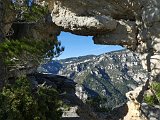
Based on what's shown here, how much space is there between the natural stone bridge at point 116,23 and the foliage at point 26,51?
675 centimetres

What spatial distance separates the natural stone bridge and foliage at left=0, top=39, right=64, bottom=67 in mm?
6752

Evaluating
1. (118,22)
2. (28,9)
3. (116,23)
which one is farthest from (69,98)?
(28,9)

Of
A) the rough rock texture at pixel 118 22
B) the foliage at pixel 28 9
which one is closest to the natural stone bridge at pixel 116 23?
the rough rock texture at pixel 118 22

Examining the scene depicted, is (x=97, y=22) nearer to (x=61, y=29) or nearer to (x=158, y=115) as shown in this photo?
(x=61, y=29)

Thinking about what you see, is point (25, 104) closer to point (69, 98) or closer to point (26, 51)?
point (26, 51)

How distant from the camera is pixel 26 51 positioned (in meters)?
18.1

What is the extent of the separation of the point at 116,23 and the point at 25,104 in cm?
1418

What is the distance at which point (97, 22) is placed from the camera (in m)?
25.4

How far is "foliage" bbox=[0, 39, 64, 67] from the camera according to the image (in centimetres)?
1714

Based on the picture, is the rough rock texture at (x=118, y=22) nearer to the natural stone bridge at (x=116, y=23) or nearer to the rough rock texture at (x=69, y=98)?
the natural stone bridge at (x=116, y=23)

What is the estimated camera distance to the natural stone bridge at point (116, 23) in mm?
25641

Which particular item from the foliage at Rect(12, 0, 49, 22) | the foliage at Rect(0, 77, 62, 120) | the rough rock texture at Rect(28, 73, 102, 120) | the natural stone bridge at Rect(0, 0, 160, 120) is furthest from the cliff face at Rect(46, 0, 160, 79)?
Answer: the foliage at Rect(0, 77, 62, 120)

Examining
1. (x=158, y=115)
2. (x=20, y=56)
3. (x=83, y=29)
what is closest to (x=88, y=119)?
(x=158, y=115)

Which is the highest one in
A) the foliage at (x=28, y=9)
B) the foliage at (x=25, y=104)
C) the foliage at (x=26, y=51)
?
the foliage at (x=28, y=9)
